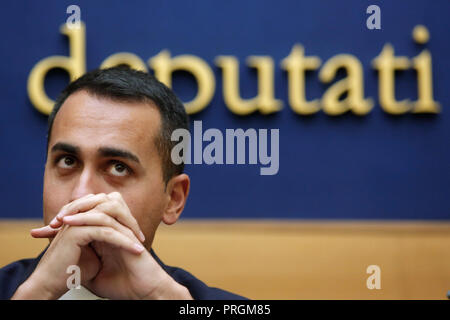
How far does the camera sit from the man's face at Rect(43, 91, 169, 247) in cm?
153

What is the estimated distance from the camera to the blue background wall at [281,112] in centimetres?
365

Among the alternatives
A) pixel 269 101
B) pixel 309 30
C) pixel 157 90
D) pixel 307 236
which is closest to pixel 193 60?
pixel 269 101

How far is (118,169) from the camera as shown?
156 centimetres

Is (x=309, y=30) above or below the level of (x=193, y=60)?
above

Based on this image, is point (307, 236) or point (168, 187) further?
point (307, 236)

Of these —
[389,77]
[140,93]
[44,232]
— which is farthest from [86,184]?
[389,77]

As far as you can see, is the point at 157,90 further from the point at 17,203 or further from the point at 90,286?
the point at 17,203

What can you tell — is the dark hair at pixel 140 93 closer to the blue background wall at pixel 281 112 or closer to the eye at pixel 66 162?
the eye at pixel 66 162

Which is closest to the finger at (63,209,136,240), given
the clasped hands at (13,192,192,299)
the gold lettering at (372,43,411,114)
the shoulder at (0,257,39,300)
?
the clasped hands at (13,192,192,299)

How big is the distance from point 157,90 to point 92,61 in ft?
7.02

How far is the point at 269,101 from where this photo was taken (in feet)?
12.1

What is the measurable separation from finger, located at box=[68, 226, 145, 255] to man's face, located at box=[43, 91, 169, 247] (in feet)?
0.46
